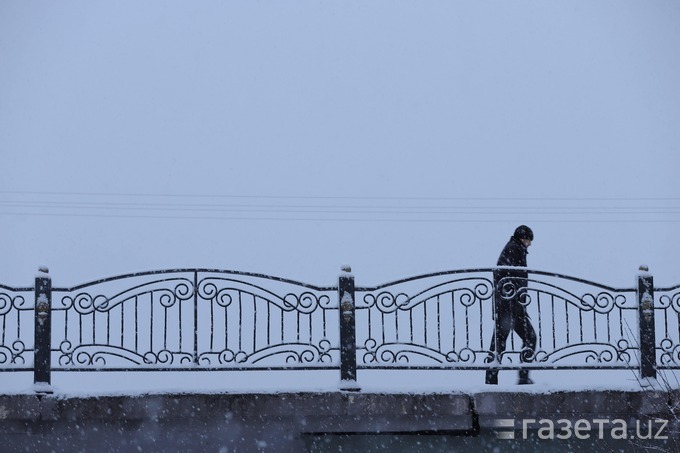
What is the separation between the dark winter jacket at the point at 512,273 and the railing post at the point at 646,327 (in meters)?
1.12

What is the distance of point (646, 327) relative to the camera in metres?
9.46

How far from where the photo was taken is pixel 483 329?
955 cm

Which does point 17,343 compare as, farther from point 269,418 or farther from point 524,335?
point 524,335

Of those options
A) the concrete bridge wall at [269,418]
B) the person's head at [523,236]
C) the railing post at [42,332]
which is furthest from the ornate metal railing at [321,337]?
the person's head at [523,236]

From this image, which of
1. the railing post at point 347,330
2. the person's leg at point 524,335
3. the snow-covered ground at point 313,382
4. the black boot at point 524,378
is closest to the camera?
the snow-covered ground at point 313,382

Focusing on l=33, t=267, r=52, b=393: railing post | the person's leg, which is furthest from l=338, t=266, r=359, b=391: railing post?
l=33, t=267, r=52, b=393: railing post

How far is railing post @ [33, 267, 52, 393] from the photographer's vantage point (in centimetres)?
912

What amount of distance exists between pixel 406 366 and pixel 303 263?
249 ft

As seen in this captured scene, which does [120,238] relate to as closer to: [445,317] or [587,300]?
[445,317]

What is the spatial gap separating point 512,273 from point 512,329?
57 centimetres

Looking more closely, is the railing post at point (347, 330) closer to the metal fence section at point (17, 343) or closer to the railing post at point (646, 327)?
the railing post at point (646, 327)

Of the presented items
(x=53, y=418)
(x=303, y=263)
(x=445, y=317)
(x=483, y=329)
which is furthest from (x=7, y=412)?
(x=303, y=263)

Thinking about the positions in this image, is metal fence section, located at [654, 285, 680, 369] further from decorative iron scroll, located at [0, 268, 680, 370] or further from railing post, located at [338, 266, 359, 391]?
railing post, located at [338, 266, 359, 391]

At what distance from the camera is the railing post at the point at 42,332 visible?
29.9ft
